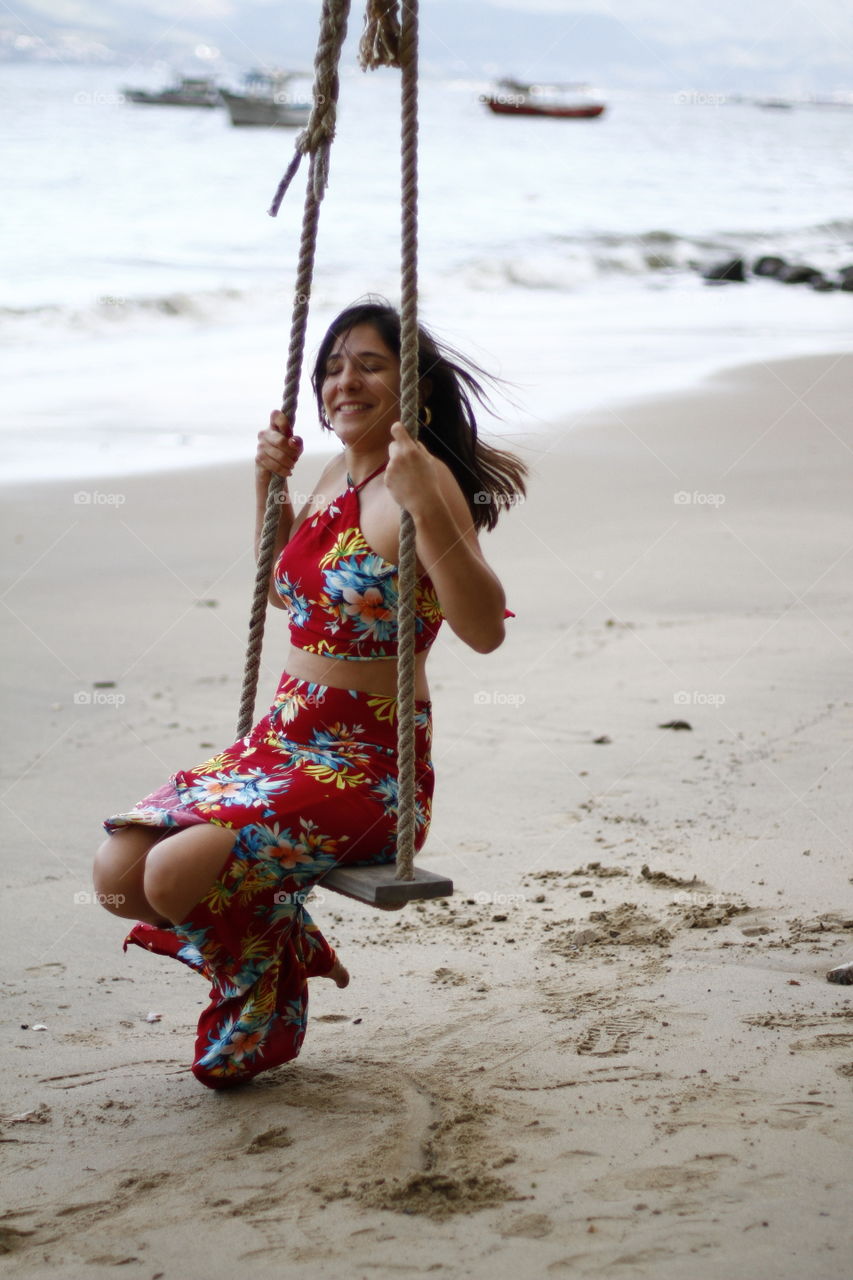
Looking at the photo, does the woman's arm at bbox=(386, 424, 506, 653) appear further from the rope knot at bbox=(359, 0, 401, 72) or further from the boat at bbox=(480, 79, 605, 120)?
the boat at bbox=(480, 79, 605, 120)

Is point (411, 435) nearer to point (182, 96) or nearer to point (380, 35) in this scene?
point (380, 35)

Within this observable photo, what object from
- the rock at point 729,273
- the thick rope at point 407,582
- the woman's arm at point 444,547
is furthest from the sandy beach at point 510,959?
the rock at point 729,273

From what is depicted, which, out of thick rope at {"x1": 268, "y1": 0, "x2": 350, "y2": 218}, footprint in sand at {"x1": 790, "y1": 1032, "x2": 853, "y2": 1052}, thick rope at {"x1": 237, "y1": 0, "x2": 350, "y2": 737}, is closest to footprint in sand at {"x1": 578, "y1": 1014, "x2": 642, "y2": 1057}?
footprint in sand at {"x1": 790, "y1": 1032, "x2": 853, "y2": 1052}

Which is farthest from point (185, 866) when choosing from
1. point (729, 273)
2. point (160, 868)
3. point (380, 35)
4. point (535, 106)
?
point (535, 106)

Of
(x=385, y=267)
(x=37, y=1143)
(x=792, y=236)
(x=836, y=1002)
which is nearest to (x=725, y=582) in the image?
(x=836, y=1002)

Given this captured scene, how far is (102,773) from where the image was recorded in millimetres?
4668

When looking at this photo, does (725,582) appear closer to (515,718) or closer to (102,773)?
(515,718)

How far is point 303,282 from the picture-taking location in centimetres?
286

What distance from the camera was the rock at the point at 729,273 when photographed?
68.5 feet

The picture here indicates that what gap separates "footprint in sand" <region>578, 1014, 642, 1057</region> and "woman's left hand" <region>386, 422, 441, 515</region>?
1177 millimetres

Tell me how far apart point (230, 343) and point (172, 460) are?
18.4 feet

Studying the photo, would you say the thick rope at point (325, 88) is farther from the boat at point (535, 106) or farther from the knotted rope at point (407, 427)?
the boat at point (535, 106)

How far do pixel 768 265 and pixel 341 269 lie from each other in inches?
267

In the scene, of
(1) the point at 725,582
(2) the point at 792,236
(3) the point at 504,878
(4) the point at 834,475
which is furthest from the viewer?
(2) the point at 792,236
